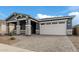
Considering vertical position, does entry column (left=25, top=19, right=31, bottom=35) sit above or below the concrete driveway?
above

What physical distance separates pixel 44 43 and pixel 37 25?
0.41m

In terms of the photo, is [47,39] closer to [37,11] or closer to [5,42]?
[37,11]

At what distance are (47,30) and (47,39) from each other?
19 centimetres

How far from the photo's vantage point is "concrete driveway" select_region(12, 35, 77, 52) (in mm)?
3182

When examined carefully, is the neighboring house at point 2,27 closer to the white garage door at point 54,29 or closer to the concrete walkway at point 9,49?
the concrete walkway at point 9,49

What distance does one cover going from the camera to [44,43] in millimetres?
3260

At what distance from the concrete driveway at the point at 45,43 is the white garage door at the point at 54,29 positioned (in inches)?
3.6

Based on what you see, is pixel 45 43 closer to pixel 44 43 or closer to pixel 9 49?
pixel 44 43

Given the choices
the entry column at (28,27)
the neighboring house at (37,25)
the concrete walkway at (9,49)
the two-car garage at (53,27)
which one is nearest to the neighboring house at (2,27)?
the neighboring house at (37,25)

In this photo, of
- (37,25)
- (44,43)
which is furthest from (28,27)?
(44,43)

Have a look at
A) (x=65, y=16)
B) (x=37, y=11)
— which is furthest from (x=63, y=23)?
(x=37, y=11)

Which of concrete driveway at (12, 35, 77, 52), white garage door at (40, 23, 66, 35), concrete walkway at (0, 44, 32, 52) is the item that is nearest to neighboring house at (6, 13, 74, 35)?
white garage door at (40, 23, 66, 35)

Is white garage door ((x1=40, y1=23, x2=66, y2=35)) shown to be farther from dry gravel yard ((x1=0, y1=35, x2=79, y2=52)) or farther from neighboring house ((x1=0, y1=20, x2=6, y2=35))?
neighboring house ((x1=0, y1=20, x2=6, y2=35))

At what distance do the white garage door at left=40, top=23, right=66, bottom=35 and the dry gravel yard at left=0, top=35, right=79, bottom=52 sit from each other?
96 millimetres
